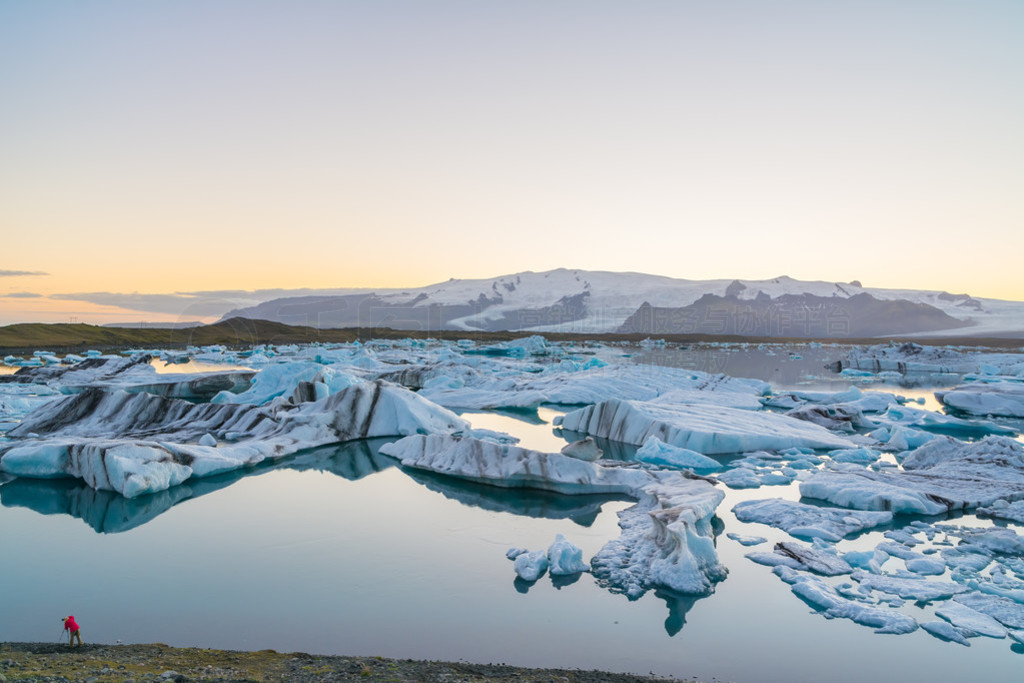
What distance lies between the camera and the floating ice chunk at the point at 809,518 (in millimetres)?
7676

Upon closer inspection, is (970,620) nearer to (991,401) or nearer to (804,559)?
(804,559)

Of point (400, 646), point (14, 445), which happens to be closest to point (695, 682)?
point (400, 646)

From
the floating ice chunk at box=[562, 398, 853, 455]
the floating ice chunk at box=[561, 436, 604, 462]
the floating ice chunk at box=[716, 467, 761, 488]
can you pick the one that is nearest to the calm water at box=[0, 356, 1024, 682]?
the floating ice chunk at box=[716, 467, 761, 488]

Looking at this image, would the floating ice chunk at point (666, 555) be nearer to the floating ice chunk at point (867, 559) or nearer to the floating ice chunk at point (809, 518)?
the floating ice chunk at point (809, 518)

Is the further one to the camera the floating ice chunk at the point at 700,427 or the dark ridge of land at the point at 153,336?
the dark ridge of land at the point at 153,336

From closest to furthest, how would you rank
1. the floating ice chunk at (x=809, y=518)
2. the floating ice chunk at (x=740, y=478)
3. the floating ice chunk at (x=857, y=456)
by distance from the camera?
1. the floating ice chunk at (x=809, y=518)
2. the floating ice chunk at (x=740, y=478)
3. the floating ice chunk at (x=857, y=456)

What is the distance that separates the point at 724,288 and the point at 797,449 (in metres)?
111

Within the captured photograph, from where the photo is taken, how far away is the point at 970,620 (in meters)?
5.43

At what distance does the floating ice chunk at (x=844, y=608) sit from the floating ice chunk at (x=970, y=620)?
345 mm

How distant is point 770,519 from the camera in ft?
27.0

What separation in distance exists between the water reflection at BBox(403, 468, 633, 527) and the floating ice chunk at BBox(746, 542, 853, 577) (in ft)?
7.59

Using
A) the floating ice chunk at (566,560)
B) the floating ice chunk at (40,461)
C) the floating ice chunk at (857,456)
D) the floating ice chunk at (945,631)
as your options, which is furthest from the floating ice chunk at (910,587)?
the floating ice chunk at (40,461)

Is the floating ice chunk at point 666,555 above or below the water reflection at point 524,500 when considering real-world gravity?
above

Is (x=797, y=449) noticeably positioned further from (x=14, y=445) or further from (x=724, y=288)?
(x=724, y=288)
